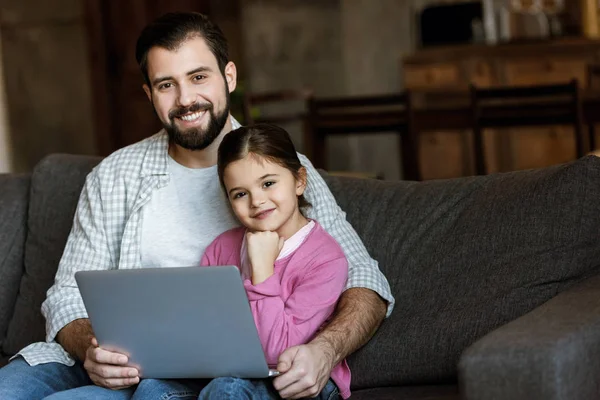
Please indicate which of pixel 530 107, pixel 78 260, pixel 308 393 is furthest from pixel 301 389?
pixel 530 107

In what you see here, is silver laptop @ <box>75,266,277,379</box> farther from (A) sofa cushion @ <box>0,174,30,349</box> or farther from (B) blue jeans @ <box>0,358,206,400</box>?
(A) sofa cushion @ <box>0,174,30,349</box>

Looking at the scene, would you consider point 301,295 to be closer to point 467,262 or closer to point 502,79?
point 467,262

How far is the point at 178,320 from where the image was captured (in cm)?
186

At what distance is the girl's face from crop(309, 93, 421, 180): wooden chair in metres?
2.37

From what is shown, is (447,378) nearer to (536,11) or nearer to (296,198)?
(296,198)

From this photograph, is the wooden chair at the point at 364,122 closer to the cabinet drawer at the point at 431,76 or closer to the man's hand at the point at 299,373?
the cabinet drawer at the point at 431,76

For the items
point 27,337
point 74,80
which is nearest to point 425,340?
point 27,337

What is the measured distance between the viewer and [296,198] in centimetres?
214

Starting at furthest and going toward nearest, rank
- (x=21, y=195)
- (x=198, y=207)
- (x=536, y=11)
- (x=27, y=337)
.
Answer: (x=536, y=11)
(x=21, y=195)
(x=27, y=337)
(x=198, y=207)

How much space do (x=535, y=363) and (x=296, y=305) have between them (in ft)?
1.85

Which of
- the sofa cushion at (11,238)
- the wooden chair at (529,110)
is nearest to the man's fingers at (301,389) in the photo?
the sofa cushion at (11,238)

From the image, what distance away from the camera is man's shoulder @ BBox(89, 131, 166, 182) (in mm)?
2375

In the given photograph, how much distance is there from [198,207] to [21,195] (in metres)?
0.68

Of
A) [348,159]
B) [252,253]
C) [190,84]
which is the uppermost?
[190,84]
